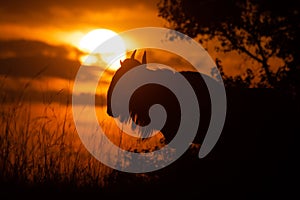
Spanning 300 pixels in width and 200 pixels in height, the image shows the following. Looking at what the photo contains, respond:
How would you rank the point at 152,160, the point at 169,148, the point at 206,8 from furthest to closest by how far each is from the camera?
the point at 206,8 → the point at 169,148 → the point at 152,160

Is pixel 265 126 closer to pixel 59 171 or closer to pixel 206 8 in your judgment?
pixel 206 8

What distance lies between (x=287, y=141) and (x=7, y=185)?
6.44 m

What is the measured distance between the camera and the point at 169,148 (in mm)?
11609

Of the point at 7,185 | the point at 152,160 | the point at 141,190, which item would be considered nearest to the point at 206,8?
the point at 152,160

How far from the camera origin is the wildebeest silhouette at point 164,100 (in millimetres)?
12156

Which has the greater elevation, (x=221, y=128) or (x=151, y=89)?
(x=151, y=89)

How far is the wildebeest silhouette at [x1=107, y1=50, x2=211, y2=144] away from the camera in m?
12.2

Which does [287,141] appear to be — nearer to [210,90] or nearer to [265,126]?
[265,126]

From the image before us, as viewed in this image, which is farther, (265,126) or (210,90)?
(210,90)

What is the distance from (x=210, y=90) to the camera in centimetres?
1248

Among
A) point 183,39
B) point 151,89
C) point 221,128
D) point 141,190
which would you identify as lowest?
point 141,190

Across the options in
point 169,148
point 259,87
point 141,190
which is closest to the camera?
point 141,190

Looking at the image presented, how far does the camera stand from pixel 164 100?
1257cm

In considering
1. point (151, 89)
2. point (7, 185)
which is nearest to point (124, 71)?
point (151, 89)
